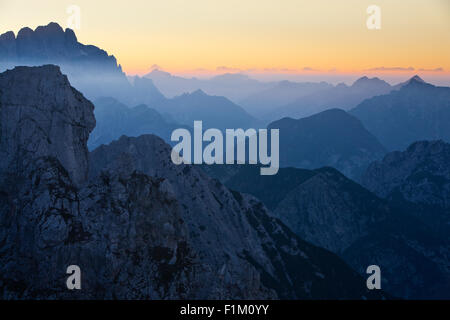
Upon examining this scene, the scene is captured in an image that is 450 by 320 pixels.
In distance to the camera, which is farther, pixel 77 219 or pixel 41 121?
pixel 41 121

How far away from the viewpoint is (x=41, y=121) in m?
78.5

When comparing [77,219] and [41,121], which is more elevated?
[41,121]

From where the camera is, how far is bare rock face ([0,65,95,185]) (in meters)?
74.3

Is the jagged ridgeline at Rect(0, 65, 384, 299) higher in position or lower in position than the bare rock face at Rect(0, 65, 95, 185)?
lower

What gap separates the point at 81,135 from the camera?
281 feet

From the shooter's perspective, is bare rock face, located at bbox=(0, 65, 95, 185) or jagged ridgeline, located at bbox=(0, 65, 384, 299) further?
bare rock face, located at bbox=(0, 65, 95, 185)

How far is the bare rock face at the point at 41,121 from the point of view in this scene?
7431 centimetres

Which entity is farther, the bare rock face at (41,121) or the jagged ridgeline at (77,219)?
the bare rock face at (41,121)

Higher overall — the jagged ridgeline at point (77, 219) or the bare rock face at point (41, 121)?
the bare rock face at point (41, 121)
